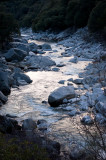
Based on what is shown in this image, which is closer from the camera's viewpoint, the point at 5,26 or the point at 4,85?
the point at 4,85

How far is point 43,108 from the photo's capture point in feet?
26.3

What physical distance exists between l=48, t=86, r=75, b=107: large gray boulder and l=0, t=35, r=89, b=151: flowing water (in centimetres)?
23

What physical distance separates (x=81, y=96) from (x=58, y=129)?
8.07 feet

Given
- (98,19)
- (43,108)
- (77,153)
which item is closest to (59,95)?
(43,108)

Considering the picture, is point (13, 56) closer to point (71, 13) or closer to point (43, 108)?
point (43, 108)

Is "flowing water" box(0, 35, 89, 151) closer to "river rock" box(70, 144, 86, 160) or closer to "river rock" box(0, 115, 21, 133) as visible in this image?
"river rock" box(70, 144, 86, 160)

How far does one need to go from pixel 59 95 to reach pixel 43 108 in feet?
2.42

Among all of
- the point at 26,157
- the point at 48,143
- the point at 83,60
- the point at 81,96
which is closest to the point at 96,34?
the point at 83,60

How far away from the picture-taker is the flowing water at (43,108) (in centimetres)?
630

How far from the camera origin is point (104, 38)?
20344mm

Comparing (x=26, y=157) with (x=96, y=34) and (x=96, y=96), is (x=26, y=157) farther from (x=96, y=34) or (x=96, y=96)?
(x=96, y=34)

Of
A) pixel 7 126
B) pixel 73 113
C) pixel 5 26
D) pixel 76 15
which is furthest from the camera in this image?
pixel 76 15

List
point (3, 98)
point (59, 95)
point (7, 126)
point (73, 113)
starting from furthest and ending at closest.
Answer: point (3, 98), point (59, 95), point (73, 113), point (7, 126)

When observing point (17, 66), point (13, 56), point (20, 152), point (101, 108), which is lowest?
point (13, 56)
